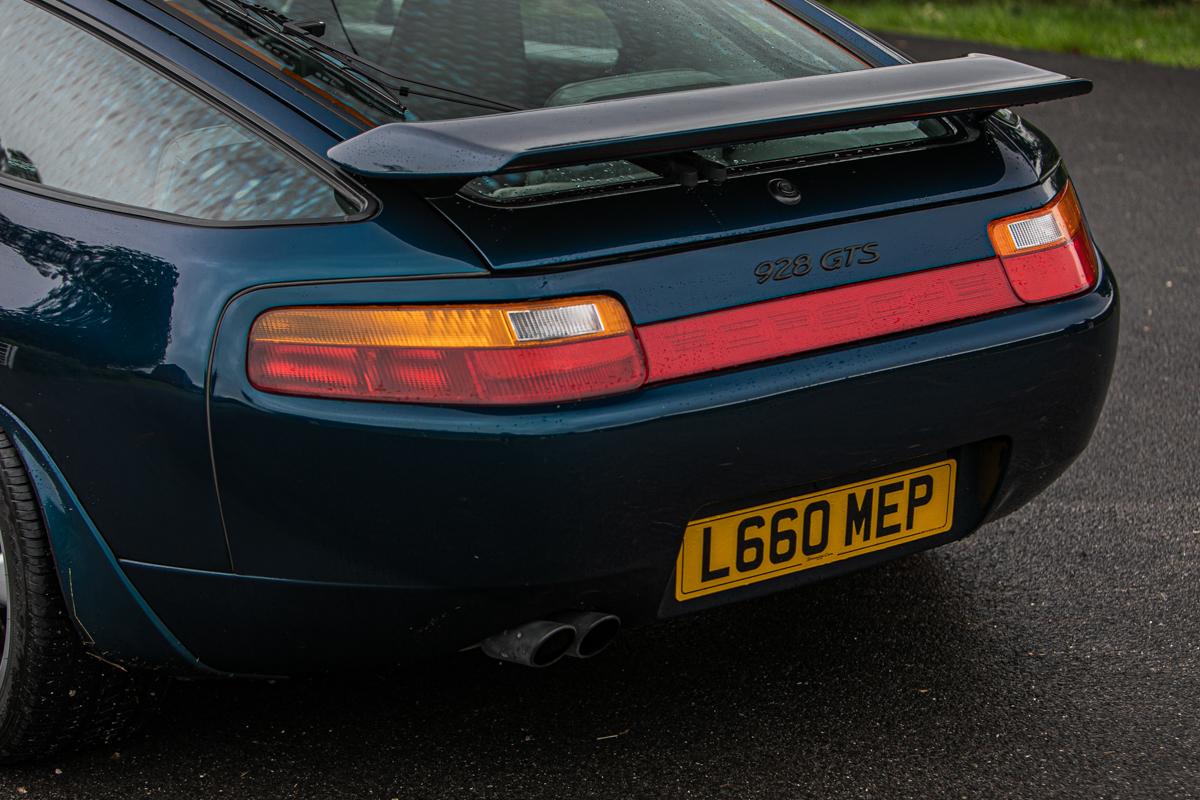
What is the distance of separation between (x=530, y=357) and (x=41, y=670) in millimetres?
1007

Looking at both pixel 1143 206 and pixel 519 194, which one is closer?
pixel 519 194

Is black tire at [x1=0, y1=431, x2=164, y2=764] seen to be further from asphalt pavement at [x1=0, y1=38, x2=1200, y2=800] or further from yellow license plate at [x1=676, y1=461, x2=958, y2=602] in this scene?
yellow license plate at [x1=676, y1=461, x2=958, y2=602]

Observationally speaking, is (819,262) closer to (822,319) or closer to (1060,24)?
(822,319)

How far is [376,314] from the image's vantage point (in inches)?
79.8

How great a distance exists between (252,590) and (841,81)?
46.3 inches

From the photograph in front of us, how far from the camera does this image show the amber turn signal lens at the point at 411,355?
201 centimetres

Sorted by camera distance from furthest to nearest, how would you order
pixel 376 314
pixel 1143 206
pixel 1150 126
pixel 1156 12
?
1. pixel 1156 12
2. pixel 1150 126
3. pixel 1143 206
4. pixel 376 314

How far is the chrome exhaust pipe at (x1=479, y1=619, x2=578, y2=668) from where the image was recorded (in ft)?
7.13

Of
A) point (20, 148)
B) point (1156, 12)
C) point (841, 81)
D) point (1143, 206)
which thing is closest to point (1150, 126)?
point (1143, 206)

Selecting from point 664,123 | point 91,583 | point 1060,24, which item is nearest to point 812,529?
point 664,123

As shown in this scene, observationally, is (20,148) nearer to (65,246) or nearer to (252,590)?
(65,246)

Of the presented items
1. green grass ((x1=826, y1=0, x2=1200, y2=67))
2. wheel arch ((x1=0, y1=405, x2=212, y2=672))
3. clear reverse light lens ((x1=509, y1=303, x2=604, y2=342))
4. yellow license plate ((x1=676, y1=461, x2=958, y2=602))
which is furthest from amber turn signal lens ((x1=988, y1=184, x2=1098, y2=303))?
green grass ((x1=826, y1=0, x2=1200, y2=67))

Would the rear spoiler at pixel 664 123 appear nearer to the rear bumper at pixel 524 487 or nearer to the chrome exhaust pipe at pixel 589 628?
the rear bumper at pixel 524 487

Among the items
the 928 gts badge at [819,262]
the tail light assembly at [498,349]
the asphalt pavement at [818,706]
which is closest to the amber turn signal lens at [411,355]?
the tail light assembly at [498,349]
